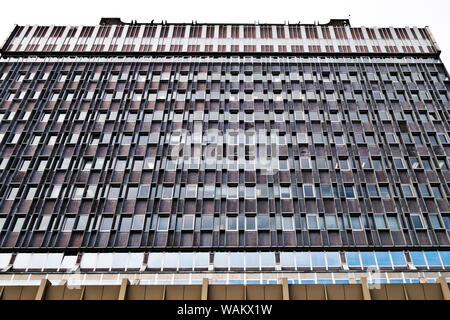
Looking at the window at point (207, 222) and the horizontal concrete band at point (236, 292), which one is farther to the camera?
the window at point (207, 222)

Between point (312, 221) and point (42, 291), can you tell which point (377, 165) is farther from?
point (42, 291)

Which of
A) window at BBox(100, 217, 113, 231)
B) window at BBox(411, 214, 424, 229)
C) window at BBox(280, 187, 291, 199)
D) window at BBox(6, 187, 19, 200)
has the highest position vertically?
window at BBox(280, 187, 291, 199)

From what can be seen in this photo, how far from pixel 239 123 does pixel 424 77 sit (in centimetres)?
2805

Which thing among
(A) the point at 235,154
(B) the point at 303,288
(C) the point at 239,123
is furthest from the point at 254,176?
(B) the point at 303,288

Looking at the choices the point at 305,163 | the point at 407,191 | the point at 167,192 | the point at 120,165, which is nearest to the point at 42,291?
the point at 167,192

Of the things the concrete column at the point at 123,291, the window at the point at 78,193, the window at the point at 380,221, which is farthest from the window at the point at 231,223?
the window at the point at 78,193

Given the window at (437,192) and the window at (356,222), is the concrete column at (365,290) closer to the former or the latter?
the window at (356,222)

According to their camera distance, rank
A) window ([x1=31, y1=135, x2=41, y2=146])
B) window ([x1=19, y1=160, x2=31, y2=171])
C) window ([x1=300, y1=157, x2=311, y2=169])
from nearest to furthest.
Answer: window ([x1=300, y1=157, x2=311, y2=169]) → window ([x1=19, y1=160, x2=31, y2=171]) → window ([x1=31, y1=135, x2=41, y2=146])

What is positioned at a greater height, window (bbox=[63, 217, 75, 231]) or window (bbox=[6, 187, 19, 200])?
window (bbox=[6, 187, 19, 200])

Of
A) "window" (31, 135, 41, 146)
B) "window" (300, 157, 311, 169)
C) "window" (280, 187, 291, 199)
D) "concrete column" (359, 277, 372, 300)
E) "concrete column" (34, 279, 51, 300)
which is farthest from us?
"window" (31, 135, 41, 146)

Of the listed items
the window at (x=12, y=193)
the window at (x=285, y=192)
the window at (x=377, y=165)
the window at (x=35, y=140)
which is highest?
the window at (x=35, y=140)

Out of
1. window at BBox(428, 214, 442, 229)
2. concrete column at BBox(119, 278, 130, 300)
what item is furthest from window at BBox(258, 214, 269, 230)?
concrete column at BBox(119, 278, 130, 300)

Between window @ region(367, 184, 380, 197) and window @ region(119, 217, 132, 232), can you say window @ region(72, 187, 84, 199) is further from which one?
window @ region(367, 184, 380, 197)
